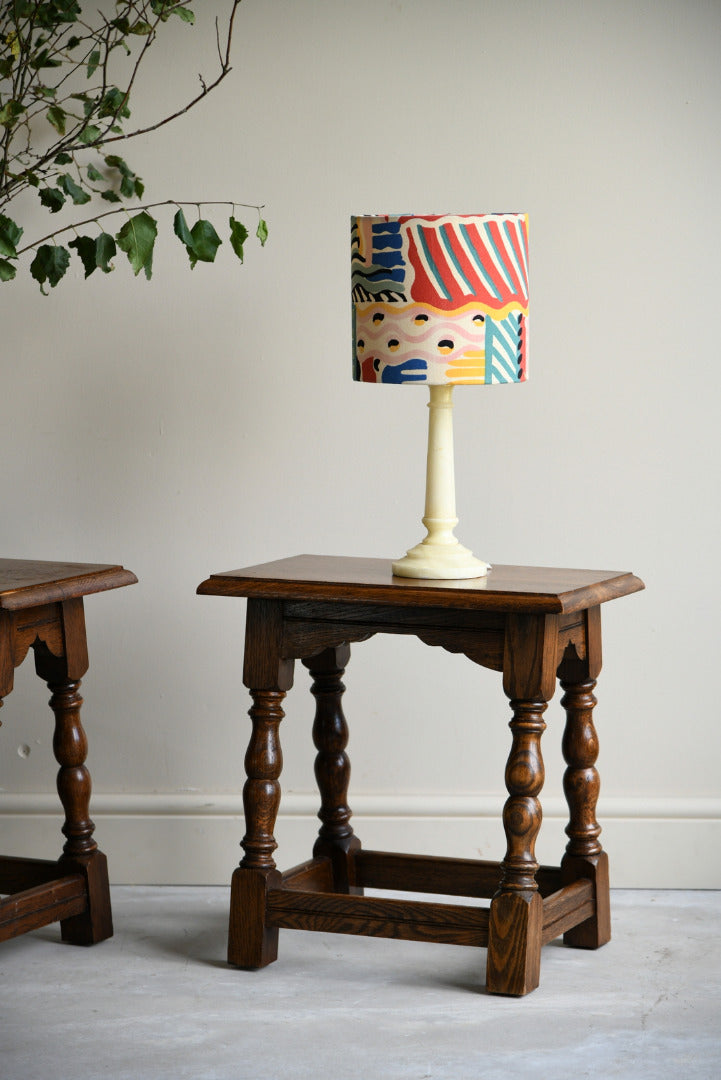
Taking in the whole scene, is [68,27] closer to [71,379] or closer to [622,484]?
[71,379]

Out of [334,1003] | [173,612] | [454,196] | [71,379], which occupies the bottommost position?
[334,1003]

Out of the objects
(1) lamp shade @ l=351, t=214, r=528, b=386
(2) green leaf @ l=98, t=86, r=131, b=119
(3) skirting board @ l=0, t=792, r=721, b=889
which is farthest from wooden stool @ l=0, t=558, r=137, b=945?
(2) green leaf @ l=98, t=86, r=131, b=119

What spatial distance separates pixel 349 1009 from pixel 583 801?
0.55 metres

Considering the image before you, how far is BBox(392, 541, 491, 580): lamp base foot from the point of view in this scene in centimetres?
226

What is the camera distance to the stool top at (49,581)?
2.20 m

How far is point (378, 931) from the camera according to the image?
88.5 inches

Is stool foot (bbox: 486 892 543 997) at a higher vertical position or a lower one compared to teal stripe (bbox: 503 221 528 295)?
lower

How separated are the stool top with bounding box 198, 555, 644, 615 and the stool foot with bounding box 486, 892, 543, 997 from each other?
17.5 inches

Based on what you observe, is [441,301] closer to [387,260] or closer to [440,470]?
[387,260]

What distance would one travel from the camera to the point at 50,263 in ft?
8.49

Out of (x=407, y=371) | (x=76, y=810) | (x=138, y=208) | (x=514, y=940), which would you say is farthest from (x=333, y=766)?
(x=138, y=208)

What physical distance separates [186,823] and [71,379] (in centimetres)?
93

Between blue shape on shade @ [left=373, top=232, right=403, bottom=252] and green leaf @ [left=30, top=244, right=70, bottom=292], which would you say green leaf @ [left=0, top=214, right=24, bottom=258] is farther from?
blue shape on shade @ [left=373, top=232, right=403, bottom=252]

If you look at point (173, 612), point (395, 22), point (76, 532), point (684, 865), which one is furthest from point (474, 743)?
point (395, 22)
